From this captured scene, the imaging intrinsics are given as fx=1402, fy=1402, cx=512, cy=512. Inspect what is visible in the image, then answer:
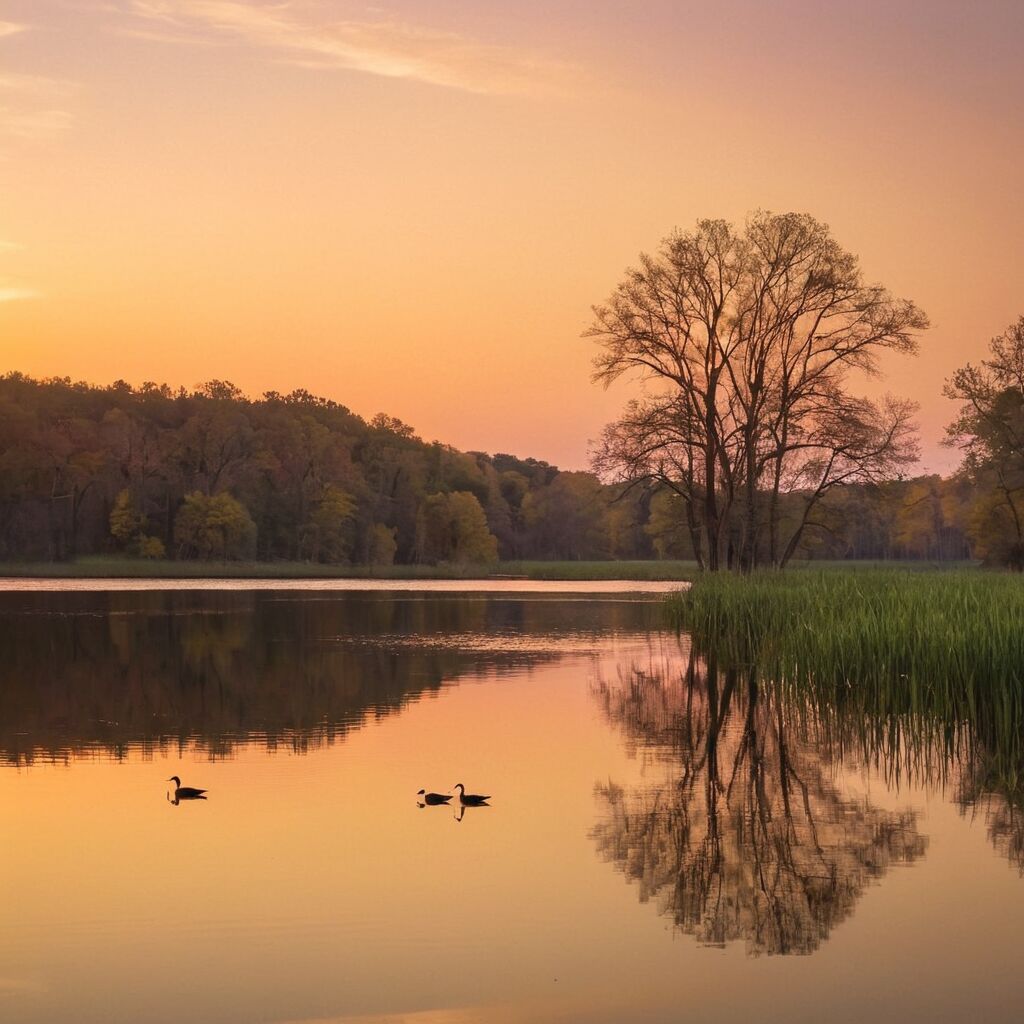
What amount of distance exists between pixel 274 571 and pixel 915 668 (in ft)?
290

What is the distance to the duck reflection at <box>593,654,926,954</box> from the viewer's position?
30.3 feet

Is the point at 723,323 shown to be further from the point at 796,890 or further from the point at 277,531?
the point at 277,531

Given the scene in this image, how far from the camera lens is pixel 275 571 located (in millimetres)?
103188

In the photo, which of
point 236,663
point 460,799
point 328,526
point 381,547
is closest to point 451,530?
point 381,547

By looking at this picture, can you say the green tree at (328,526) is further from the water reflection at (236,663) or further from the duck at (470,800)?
the duck at (470,800)

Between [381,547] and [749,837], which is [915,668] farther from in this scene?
[381,547]

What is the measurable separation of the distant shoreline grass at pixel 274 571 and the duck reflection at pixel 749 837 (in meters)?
73.6

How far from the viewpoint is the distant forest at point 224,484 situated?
10712cm

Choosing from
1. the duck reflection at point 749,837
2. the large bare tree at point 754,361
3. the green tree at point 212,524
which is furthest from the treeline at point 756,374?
the green tree at point 212,524

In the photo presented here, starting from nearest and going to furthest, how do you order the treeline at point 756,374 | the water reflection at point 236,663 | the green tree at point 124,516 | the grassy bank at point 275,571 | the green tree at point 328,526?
the water reflection at point 236,663 < the treeline at point 756,374 < the grassy bank at point 275,571 < the green tree at point 124,516 < the green tree at point 328,526

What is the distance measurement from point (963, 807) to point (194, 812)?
7.00 metres

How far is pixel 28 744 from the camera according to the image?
17.0 meters

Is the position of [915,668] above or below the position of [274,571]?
below

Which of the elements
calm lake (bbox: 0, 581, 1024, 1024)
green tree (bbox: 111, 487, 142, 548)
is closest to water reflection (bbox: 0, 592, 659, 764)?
calm lake (bbox: 0, 581, 1024, 1024)
